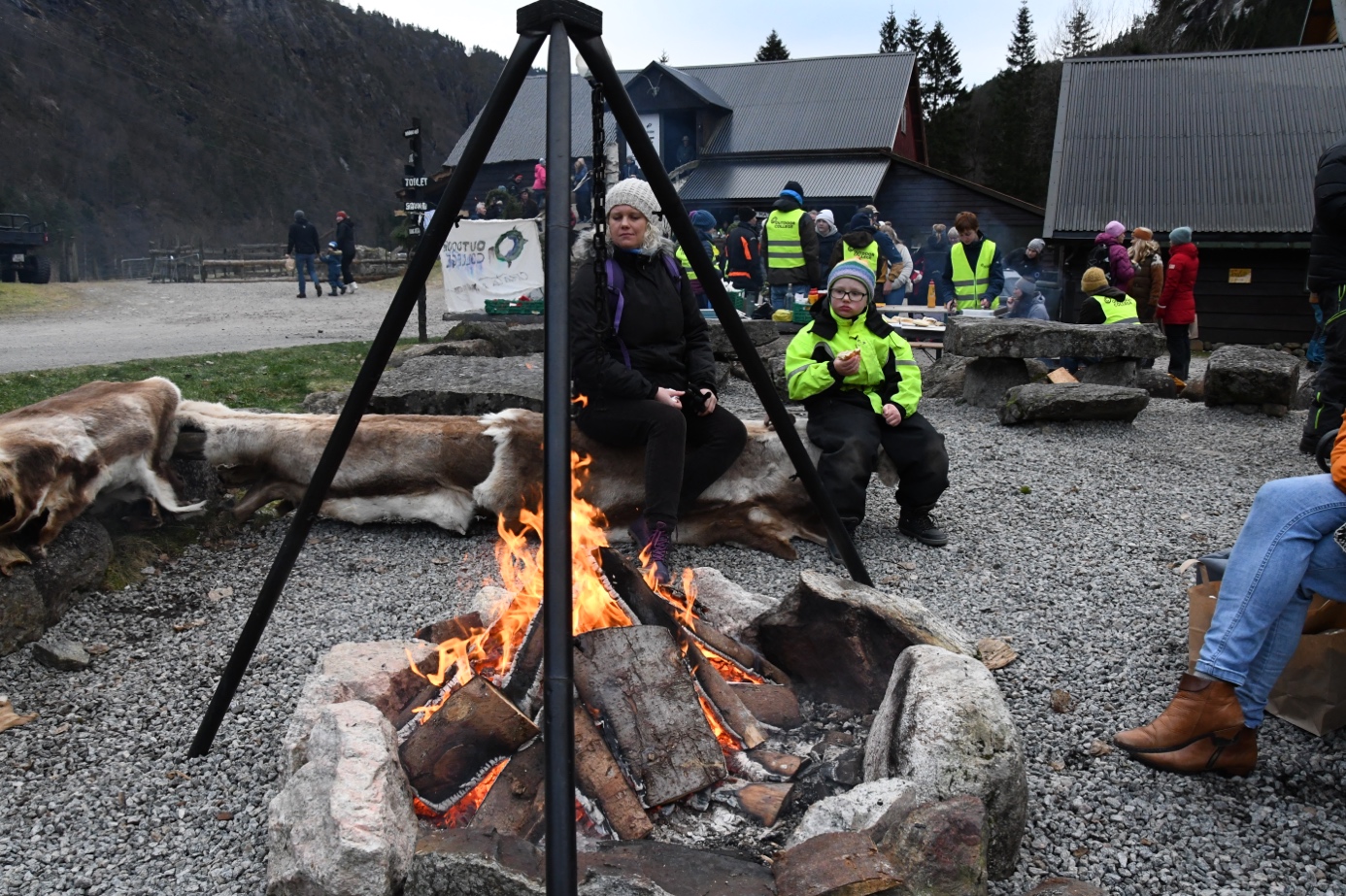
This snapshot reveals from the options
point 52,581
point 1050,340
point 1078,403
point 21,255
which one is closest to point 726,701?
point 52,581

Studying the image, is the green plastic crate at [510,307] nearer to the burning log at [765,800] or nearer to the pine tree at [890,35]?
the burning log at [765,800]

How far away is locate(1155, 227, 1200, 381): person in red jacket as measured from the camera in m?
10.6

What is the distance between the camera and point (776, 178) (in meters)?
23.3

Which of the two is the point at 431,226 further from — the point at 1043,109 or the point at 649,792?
the point at 1043,109

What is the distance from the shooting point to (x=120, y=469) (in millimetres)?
4406

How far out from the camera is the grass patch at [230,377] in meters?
7.64

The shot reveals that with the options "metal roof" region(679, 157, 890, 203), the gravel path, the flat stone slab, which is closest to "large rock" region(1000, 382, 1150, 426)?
the flat stone slab

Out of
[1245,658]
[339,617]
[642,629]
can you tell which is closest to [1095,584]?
[1245,658]

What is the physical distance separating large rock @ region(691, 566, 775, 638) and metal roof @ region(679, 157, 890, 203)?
19536mm

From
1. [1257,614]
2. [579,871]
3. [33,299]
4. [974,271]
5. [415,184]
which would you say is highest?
[415,184]

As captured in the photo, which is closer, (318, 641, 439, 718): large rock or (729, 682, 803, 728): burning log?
(318, 641, 439, 718): large rock

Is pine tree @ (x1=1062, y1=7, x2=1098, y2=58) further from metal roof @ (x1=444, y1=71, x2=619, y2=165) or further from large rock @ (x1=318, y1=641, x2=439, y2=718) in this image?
large rock @ (x1=318, y1=641, x2=439, y2=718)

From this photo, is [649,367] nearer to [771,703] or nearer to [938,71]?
[771,703]

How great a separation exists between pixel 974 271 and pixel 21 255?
891 inches
